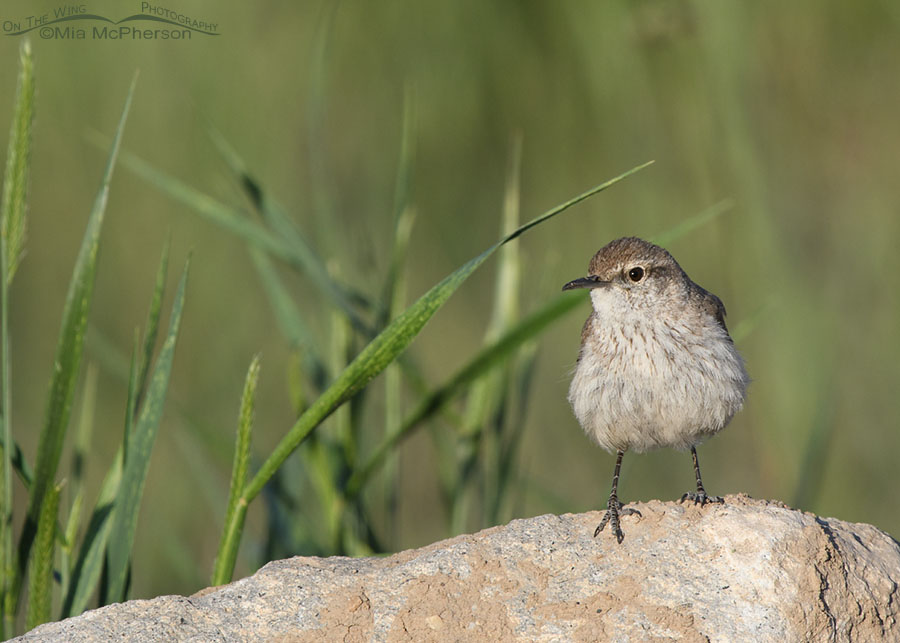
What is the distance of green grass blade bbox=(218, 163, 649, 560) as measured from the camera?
8.88 ft

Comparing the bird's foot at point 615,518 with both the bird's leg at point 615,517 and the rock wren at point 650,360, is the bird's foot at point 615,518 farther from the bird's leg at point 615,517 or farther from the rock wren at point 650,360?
the rock wren at point 650,360

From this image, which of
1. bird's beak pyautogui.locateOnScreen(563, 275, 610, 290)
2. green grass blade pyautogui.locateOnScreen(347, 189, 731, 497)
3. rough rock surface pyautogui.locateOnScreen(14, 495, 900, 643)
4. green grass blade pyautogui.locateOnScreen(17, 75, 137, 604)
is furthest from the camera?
bird's beak pyautogui.locateOnScreen(563, 275, 610, 290)

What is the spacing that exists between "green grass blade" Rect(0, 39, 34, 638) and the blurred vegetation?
6.06 ft

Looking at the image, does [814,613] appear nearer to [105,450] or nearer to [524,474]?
[524,474]

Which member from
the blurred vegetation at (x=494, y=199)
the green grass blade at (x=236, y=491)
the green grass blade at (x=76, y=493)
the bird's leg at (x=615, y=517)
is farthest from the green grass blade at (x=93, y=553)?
the blurred vegetation at (x=494, y=199)

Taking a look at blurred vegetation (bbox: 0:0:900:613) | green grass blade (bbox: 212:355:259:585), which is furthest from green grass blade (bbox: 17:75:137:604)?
blurred vegetation (bbox: 0:0:900:613)

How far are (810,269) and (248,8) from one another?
10.8ft

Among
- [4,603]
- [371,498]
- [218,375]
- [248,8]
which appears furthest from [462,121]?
[4,603]

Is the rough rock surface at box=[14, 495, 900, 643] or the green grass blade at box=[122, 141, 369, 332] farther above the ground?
the green grass blade at box=[122, 141, 369, 332]

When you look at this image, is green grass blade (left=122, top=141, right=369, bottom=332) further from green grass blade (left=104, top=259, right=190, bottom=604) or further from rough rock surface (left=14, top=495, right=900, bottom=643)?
rough rock surface (left=14, top=495, right=900, bottom=643)

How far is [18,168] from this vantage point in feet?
9.07

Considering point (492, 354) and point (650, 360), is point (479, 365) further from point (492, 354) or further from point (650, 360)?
point (650, 360)

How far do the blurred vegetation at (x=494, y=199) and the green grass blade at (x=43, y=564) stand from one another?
190cm

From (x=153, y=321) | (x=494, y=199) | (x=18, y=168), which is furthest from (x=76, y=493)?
(x=494, y=199)
